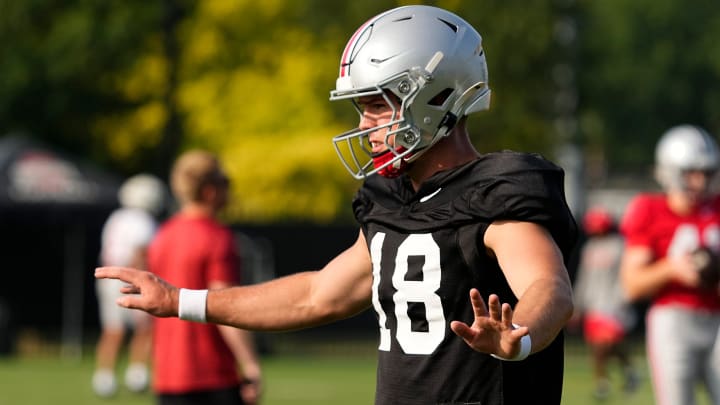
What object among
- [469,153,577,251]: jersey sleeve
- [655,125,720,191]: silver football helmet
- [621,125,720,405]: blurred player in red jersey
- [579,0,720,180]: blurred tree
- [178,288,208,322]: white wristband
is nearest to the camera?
[469,153,577,251]: jersey sleeve

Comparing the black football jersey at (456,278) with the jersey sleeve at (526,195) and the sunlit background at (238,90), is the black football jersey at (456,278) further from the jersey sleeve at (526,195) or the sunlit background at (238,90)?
the sunlit background at (238,90)

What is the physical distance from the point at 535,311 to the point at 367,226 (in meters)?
0.85

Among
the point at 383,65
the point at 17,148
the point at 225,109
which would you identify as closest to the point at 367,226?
the point at 383,65

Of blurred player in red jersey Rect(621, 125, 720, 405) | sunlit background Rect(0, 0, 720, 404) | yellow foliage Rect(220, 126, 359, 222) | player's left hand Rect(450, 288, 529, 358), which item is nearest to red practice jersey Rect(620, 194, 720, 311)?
blurred player in red jersey Rect(621, 125, 720, 405)

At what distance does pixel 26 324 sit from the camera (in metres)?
21.1

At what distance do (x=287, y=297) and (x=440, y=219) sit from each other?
706 millimetres

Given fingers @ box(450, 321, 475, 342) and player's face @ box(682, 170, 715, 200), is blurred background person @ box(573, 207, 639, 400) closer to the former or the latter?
player's face @ box(682, 170, 715, 200)

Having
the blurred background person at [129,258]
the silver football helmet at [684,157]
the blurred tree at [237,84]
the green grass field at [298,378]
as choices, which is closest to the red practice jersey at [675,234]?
the silver football helmet at [684,157]

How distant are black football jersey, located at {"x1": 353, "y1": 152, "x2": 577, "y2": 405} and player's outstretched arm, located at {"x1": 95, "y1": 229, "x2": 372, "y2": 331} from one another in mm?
289

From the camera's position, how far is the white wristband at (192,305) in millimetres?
4461

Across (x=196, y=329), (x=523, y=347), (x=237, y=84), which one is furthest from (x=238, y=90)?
(x=523, y=347)

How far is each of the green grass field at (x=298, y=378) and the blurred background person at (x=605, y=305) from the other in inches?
11.2

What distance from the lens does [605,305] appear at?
16719 millimetres

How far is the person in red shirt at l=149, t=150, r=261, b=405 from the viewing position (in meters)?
7.20
